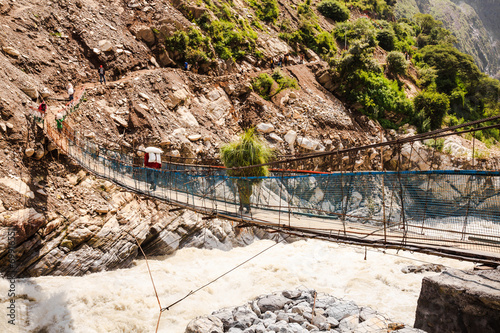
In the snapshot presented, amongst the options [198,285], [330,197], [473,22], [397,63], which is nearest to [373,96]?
[397,63]

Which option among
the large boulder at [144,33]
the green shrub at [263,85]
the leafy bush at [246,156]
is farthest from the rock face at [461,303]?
the large boulder at [144,33]

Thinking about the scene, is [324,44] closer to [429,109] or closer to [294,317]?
[429,109]

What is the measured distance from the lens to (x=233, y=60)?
1594 centimetres

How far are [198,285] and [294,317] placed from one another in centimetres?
262

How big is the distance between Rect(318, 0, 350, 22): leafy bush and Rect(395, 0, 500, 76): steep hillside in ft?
91.8

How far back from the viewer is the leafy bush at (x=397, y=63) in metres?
19.3

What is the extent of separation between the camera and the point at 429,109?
55.9 ft

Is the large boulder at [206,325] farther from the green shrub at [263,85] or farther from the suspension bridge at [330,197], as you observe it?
the green shrub at [263,85]

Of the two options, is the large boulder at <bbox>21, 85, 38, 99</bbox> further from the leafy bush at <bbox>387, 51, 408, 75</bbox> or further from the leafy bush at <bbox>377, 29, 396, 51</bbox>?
the leafy bush at <bbox>377, 29, 396, 51</bbox>

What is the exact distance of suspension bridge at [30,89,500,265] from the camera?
4.90m

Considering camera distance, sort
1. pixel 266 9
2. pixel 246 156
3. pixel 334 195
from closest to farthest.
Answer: pixel 334 195, pixel 246 156, pixel 266 9

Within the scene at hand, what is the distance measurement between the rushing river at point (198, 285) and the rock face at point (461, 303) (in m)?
1.90

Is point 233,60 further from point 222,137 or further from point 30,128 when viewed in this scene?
point 30,128

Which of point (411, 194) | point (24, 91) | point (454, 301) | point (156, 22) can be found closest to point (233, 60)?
point (156, 22)
